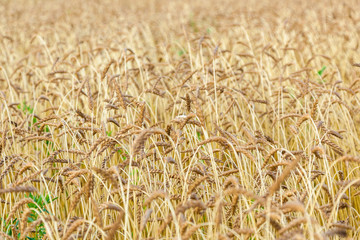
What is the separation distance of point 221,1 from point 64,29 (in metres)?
7.67

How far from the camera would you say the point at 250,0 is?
13516 millimetres

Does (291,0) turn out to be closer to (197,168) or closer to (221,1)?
(221,1)

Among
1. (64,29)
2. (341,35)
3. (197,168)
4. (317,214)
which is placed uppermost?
(64,29)

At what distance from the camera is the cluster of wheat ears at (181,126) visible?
1.90 meters

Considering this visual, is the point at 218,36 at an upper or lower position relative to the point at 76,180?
upper

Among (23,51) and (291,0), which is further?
(291,0)

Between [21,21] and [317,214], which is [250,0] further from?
[317,214]

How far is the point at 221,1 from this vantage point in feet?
47.3

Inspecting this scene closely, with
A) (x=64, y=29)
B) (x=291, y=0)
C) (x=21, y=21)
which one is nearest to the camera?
(x=64, y=29)

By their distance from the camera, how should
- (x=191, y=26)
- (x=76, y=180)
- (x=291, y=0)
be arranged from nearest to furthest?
1. (x=76, y=180)
2. (x=191, y=26)
3. (x=291, y=0)

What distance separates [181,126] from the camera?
7.11ft

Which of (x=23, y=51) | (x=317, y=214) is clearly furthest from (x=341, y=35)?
(x=23, y=51)

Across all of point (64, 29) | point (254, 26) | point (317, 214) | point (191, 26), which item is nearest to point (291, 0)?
point (191, 26)

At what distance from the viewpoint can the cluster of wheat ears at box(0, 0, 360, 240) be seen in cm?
190
